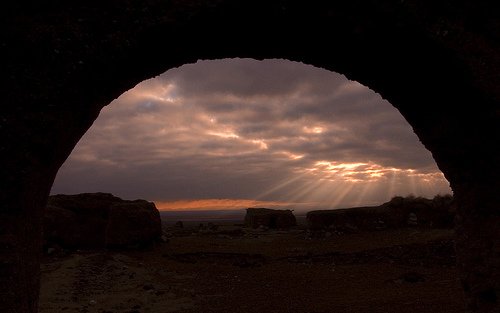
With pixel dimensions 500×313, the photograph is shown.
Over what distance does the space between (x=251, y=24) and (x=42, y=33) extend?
4.86 ft

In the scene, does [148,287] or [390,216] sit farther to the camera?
[390,216]

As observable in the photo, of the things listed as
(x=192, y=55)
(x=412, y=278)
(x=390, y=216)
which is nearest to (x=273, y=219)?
(x=390, y=216)

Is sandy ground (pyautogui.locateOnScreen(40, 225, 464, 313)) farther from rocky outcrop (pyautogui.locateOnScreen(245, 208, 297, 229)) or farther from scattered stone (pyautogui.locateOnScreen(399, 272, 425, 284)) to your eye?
rocky outcrop (pyautogui.locateOnScreen(245, 208, 297, 229))

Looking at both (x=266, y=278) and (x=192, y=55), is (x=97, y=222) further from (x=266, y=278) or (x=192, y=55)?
(x=192, y=55)

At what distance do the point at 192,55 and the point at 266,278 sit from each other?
7610mm

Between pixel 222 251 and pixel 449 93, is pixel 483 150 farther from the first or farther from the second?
pixel 222 251

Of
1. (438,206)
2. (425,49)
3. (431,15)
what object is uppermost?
(431,15)

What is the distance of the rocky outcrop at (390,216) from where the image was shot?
55.9ft

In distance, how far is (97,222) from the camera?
15.7 m

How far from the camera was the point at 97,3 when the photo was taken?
9.41ft

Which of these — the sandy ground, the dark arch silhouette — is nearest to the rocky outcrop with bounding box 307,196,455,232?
the sandy ground

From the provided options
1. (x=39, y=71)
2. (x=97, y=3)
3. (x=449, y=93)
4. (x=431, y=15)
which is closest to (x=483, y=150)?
(x=449, y=93)

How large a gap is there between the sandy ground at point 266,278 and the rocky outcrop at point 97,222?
2.44 ft

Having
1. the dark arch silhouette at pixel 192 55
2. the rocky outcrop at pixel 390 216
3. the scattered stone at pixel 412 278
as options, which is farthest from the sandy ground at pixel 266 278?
the dark arch silhouette at pixel 192 55
